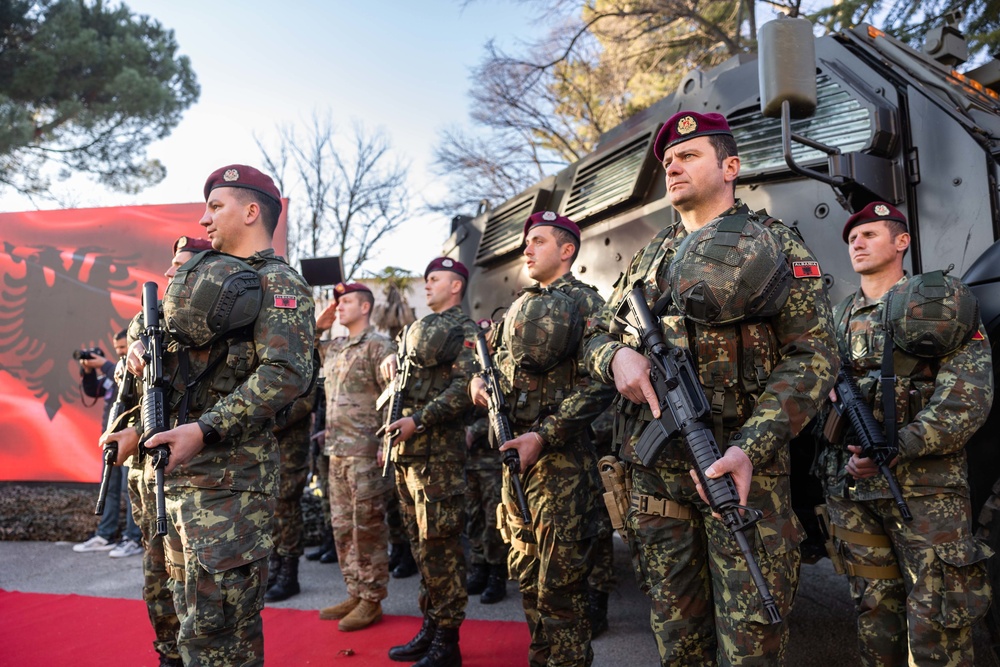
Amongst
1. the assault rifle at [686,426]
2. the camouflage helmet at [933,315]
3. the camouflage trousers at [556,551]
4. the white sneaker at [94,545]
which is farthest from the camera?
the white sneaker at [94,545]

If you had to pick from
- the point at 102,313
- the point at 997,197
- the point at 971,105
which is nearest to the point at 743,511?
the point at 997,197

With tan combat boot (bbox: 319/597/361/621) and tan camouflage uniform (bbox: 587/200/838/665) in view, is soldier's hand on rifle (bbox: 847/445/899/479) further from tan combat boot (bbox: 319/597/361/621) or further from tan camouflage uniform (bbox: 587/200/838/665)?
tan combat boot (bbox: 319/597/361/621)

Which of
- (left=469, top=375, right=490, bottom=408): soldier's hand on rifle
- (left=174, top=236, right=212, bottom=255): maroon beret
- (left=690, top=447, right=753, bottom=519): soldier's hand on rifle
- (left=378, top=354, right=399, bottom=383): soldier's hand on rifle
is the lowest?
(left=690, top=447, right=753, bottom=519): soldier's hand on rifle

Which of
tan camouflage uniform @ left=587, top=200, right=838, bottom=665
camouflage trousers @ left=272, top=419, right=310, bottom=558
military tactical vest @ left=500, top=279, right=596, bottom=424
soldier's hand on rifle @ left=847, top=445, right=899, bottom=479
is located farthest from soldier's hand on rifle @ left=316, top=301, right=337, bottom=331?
soldier's hand on rifle @ left=847, top=445, right=899, bottom=479

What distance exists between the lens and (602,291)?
462cm

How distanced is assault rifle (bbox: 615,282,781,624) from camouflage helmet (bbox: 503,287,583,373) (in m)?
0.92

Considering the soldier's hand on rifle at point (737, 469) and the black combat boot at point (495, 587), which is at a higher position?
the soldier's hand on rifle at point (737, 469)

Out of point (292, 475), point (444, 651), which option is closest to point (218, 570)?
point (444, 651)

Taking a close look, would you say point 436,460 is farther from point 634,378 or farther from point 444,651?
point 634,378

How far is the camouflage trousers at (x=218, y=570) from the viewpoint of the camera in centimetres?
220

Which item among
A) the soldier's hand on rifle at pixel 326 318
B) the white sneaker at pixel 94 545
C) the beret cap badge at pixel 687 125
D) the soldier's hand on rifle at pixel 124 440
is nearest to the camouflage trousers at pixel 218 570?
the soldier's hand on rifle at pixel 124 440

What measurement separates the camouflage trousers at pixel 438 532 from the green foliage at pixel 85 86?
12569 mm

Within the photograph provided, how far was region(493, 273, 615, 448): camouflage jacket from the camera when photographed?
2943 mm

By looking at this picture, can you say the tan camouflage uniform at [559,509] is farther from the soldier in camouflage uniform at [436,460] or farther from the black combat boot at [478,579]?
the black combat boot at [478,579]
